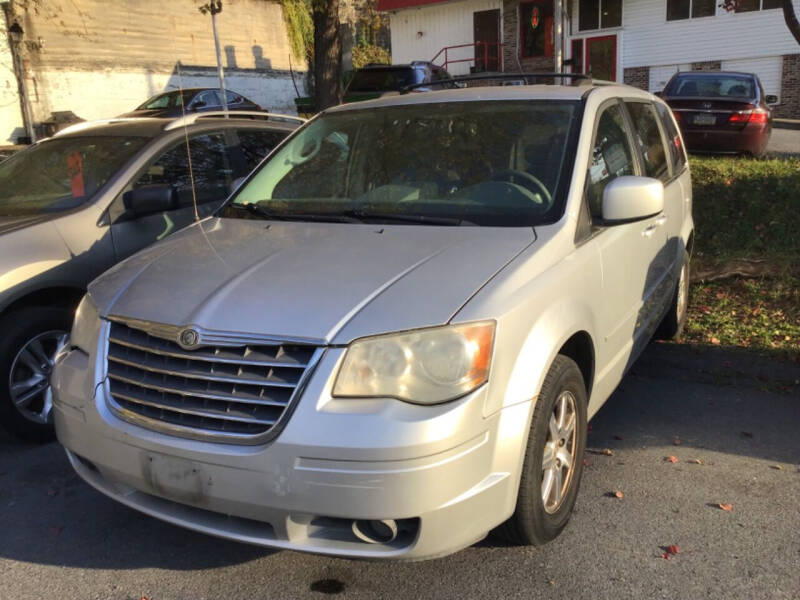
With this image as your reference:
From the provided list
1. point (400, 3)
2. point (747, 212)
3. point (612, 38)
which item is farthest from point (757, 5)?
point (747, 212)

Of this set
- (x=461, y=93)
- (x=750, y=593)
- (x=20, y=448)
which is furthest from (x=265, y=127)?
(x=750, y=593)

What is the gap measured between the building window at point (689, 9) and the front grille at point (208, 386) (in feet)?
83.0

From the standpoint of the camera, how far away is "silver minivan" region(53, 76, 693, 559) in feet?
7.95

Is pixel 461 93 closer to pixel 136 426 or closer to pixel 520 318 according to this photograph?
pixel 520 318

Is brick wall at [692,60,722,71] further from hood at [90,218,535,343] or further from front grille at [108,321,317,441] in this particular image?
front grille at [108,321,317,441]

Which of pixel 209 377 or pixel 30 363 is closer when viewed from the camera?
pixel 209 377

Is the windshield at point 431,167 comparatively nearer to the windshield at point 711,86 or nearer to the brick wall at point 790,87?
the windshield at point 711,86

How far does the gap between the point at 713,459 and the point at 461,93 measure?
2311 millimetres

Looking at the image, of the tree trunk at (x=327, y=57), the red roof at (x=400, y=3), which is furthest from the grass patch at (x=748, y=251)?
the red roof at (x=400, y=3)

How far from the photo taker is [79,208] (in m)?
4.46

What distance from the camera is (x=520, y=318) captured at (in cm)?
268

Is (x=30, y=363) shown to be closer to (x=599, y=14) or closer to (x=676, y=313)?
(x=676, y=313)

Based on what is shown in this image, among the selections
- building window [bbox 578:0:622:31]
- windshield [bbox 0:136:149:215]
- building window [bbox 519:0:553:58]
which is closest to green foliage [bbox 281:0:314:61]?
building window [bbox 519:0:553:58]

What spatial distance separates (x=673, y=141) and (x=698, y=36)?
71.1 ft
